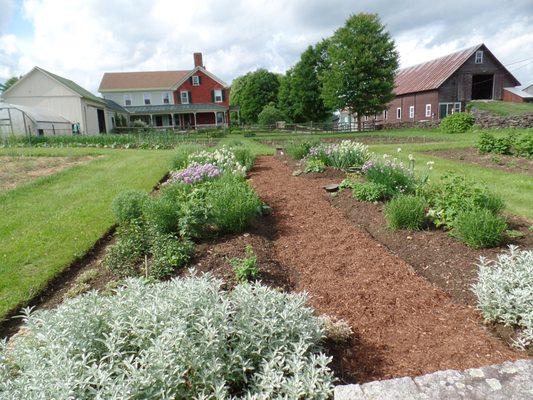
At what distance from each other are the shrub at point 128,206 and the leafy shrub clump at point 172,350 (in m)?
3.29

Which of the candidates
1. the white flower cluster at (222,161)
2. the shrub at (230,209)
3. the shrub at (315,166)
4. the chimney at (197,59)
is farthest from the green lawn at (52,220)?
the chimney at (197,59)

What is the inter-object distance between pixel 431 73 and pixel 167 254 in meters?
38.6

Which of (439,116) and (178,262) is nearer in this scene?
(178,262)

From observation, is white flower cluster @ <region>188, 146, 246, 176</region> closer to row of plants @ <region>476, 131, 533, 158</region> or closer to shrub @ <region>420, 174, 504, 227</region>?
shrub @ <region>420, 174, 504, 227</region>

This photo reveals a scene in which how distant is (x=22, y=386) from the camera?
1941 mm

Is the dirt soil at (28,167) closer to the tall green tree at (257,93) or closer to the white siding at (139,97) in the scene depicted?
the white siding at (139,97)

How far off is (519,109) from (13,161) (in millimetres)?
35038

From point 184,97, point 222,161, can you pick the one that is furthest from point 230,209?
point 184,97

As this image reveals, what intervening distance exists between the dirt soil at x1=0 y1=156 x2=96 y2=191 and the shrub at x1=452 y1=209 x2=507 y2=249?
1008cm

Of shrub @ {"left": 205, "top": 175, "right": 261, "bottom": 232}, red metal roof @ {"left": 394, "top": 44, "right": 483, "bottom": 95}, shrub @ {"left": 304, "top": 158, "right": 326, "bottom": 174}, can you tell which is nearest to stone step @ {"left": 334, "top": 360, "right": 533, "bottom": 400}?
shrub @ {"left": 205, "top": 175, "right": 261, "bottom": 232}

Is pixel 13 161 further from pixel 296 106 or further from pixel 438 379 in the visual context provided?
pixel 296 106

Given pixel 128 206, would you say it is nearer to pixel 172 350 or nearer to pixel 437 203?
pixel 172 350

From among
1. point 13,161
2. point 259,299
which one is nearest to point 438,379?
point 259,299

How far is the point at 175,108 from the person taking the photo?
128 feet
